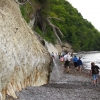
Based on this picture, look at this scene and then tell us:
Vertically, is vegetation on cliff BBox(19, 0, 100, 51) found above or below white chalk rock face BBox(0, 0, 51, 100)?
above

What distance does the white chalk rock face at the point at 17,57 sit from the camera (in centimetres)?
1156

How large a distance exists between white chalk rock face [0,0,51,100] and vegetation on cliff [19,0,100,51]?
20.9 metres

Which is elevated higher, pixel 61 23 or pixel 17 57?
pixel 61 23

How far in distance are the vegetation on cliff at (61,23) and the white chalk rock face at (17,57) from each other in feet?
68.7

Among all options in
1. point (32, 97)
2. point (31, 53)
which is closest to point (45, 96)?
point (32, 97)

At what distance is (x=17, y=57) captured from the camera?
1327 centimetres

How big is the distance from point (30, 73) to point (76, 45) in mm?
93988

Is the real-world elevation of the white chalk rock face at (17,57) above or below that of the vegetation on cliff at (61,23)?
below

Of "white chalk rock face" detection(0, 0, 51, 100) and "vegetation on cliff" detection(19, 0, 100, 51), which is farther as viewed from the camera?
"vegetation on cliff" detection(19, 0, 100, 51)

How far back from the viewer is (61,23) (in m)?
102

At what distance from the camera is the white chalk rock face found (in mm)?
11560

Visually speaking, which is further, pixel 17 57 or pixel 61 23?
pixel 61 23

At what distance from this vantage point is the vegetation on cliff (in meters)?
47.4

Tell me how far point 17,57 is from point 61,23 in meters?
89.7
